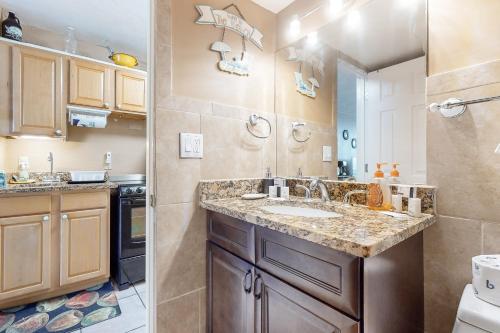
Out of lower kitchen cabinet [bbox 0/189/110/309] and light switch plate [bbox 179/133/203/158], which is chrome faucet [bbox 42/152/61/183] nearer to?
lower kitchen cabinet [bbox 0/189/110/309]

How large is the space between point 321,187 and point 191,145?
0.72 metres

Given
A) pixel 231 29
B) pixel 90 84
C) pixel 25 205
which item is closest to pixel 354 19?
pixel 231 29

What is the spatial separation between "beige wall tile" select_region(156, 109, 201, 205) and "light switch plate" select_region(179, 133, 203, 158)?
0.8 inches

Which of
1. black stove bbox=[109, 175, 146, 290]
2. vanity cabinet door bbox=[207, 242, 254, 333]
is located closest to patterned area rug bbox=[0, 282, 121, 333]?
black stove bbox=[109, 175, 146, 290]

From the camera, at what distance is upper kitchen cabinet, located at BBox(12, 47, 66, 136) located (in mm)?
1919

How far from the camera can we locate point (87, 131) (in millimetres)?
2469

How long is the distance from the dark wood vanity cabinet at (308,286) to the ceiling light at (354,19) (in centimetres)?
105

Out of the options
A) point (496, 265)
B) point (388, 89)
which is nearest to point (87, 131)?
point (388, 89)

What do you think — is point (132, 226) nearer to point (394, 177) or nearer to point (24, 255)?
point (24, 255)

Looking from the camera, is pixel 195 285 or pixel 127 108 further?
pixel 127 108

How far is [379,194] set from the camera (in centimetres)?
103

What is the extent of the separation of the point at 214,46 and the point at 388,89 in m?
0.92

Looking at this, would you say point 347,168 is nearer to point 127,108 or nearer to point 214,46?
point 214,46

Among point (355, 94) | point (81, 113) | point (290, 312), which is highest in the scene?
point (81, 113)
